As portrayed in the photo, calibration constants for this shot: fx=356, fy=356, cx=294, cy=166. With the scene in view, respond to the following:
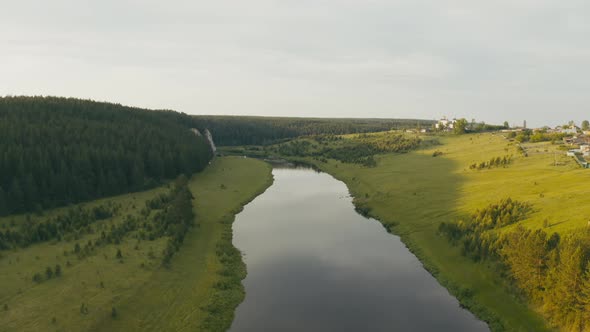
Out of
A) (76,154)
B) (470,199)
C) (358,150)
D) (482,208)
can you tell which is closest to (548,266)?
(482,208)

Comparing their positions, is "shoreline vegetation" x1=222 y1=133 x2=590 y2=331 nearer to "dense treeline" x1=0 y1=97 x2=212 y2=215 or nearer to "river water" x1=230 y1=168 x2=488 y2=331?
"river water" x1=230 y1=168 x2=488 y2=331

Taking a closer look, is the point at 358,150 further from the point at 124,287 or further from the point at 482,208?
the point at 124,287

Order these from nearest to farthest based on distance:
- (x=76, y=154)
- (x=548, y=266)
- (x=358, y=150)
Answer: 1. (x=548, y=266)
2. (x=76, y=154)
3. (x=358, y=150)

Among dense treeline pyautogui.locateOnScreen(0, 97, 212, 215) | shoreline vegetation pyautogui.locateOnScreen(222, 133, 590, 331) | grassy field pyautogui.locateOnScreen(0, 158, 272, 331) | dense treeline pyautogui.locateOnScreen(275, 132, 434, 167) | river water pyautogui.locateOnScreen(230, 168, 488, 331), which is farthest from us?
dense treeline pyautogui.locateOnScreen(275, 132, 434, 167)

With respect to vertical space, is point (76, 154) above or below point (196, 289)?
above

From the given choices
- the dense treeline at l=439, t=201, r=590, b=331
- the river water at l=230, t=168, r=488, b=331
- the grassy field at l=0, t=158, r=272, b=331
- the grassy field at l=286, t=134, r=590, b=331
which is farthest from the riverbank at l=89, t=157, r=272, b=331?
the dense treeline at l=439, t=201, r=590, b=331

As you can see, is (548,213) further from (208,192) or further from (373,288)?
(208,192)

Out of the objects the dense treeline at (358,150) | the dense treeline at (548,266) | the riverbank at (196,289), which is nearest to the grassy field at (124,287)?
the riverbank at (196,289)

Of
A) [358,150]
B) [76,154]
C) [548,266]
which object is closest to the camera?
[548,266]
